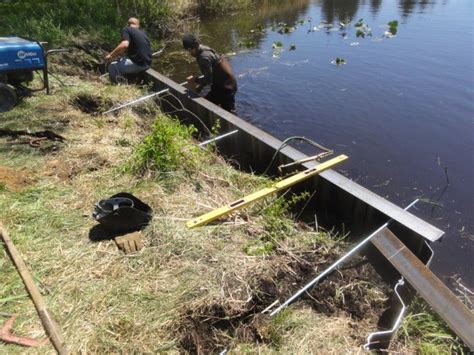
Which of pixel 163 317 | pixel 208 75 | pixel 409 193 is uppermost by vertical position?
pixel 208 75

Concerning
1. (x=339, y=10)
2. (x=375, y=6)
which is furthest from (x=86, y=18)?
(x=375, y=6)

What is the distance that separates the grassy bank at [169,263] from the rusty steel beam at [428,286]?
339mm

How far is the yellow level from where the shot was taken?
3.87 meters

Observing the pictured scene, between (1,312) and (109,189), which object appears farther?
(109,189)

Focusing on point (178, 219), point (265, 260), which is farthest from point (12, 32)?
point (265, 260)

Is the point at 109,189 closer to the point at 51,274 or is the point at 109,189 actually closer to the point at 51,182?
the point at 51,182

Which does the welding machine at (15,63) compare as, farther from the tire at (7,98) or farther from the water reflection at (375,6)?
the water reflection at (375,6)

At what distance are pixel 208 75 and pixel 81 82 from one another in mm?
3269

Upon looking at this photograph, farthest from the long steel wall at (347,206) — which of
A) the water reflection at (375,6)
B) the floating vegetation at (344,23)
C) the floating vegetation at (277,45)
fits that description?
the water reflection at (375,6)

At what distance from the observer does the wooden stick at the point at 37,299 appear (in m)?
2.79

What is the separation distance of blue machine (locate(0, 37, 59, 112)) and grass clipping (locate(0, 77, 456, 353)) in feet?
4.89

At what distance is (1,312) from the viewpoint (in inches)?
119

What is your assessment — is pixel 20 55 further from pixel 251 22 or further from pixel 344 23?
pixel 251 22

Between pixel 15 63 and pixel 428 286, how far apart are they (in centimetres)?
658
